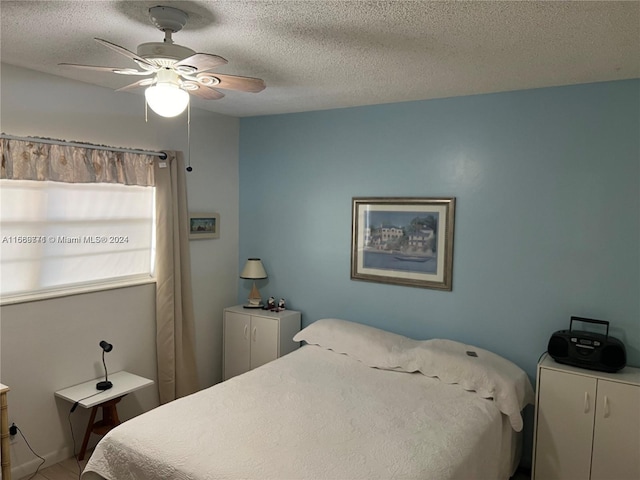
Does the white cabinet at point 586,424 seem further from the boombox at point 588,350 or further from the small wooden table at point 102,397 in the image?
the small wooden table at point 102,397

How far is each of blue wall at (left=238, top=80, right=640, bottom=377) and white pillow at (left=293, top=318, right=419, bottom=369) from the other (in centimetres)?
23

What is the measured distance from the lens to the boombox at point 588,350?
8.82ft

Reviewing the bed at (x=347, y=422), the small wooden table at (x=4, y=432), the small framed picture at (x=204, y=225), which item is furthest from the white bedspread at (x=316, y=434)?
the small framed picture at (x=204, y=225)

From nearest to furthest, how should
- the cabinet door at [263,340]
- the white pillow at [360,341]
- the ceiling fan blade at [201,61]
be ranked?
the ceiling fan blade at [201,61], the white pillow at [360,341], the cabinet door at [263,340]

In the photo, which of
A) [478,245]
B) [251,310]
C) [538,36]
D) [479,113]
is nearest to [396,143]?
[479,113]

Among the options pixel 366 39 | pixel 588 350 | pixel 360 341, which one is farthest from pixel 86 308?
pixel 588 350

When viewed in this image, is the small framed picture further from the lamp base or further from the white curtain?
the lamp base

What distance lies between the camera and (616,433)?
2645mm

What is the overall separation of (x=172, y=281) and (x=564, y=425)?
285 cm

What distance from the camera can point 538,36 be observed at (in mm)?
2129

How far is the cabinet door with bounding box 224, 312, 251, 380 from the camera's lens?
4.06m

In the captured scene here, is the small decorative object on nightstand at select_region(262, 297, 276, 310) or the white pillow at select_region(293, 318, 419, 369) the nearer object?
the white pillow at select_region(293, 318, 419, 369)

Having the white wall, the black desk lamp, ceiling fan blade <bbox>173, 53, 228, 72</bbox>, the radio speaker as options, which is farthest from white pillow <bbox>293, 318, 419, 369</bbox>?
ceiling fan blade <bbox>173, 53, 228, 72</bbox>

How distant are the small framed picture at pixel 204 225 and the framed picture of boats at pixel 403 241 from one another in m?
1.26
